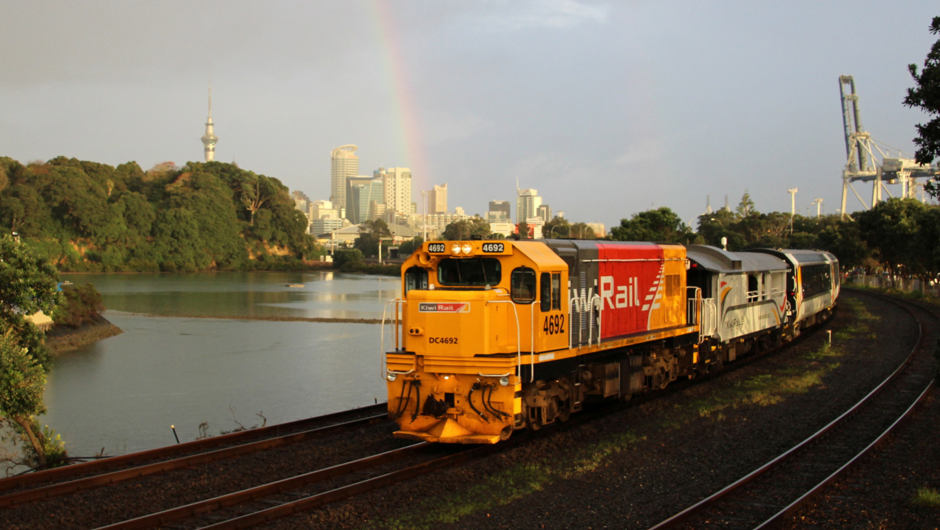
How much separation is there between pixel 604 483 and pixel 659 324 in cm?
621

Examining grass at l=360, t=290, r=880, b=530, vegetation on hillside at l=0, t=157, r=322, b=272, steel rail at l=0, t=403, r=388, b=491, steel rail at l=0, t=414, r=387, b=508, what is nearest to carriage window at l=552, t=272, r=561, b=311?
Result: grass at l=360, t=290, r=880, b=530

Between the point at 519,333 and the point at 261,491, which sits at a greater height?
the point at 519,333

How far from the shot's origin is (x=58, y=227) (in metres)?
109

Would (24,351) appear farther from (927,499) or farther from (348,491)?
(927,499)

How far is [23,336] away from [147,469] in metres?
7.39

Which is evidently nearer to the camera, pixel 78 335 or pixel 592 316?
pixel 592 316

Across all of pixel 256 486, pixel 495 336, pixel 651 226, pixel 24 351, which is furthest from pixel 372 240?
pixel 256 486

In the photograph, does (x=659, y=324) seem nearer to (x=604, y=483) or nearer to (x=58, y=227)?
(x=604, y=483)

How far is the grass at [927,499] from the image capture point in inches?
346

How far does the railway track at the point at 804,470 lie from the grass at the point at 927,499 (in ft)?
3.53

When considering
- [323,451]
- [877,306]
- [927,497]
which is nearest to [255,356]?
[323,451]

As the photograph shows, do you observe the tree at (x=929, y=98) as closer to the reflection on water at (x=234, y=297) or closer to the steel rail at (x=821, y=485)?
the steel rail at (x=821, y=485)

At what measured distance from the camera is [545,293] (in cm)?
1116

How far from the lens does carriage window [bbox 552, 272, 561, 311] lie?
37.4 feet
